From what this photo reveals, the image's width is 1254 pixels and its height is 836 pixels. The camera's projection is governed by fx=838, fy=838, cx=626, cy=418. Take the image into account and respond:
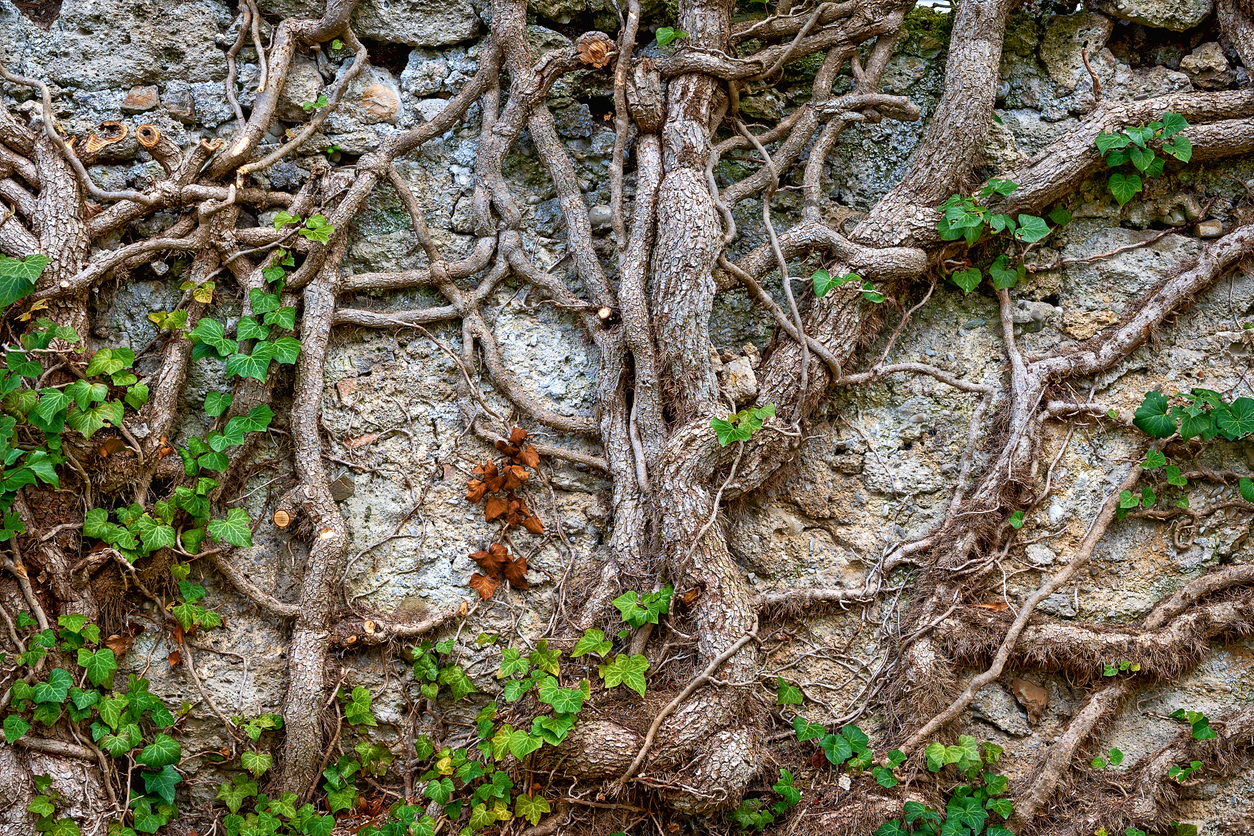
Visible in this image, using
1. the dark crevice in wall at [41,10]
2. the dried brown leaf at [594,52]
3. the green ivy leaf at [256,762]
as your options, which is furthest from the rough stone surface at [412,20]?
the green ivy leaf at [256,762]

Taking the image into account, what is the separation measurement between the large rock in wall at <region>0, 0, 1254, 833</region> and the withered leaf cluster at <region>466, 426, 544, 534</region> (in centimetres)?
7

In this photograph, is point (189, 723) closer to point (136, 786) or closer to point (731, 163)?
point (136, 786)

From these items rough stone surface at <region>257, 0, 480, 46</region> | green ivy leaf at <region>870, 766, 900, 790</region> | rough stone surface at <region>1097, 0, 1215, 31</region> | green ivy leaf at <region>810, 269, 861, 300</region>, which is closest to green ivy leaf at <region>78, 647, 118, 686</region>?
rough stone surface at <region>257, 0, 480, 46</region>

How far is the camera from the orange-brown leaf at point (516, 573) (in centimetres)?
280

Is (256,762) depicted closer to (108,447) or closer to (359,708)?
(359,708)

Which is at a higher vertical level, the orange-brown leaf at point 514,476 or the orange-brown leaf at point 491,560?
the orange-brown leaf at point 514,476

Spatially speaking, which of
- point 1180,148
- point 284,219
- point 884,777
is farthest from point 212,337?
point 1180,148

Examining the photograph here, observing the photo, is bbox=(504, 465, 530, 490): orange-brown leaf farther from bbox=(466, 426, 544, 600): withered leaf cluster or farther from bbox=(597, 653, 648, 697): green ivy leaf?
bbox=(597, 653, 648, 697): green ivy leaf

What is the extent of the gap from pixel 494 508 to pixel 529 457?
21cm

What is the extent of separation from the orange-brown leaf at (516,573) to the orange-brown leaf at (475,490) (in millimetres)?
246

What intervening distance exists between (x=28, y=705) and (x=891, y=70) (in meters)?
3.55

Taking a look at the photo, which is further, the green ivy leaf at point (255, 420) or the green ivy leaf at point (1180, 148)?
the green ivy leaf at point (1180, 148)

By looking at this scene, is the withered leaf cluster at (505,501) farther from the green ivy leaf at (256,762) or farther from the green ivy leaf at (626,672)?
the green ivy leaf at (256,762)

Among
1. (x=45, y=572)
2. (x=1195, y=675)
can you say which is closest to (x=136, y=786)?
(x=45, y=572)
